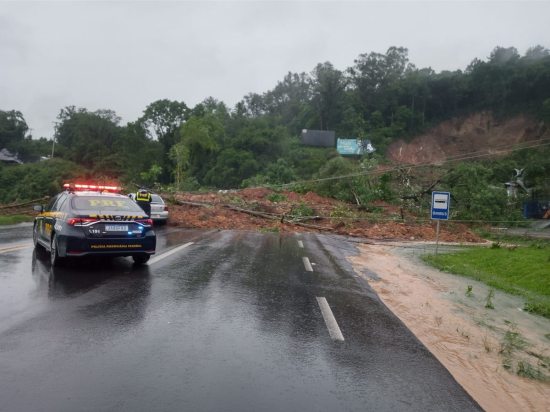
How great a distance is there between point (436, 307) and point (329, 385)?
4772 millimetres

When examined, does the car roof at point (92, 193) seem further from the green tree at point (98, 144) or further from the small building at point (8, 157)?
the small building at point (8, 157)

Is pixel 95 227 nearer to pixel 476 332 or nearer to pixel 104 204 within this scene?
pixel 104 204

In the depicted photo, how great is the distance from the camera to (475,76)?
3255 inches

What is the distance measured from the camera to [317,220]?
25.2 m

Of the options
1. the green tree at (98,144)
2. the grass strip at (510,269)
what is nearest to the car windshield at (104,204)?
the grass strip at (510,269)

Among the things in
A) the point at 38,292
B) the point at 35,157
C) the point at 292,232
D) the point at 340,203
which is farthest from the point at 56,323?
the point at 35,157

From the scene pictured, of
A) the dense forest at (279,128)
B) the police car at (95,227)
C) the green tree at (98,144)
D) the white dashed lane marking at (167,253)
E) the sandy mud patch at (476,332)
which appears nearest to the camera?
the sandy mud patch at (476,332)

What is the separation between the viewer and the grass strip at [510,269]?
11.1 metres

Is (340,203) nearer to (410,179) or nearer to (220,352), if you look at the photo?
(410,179)

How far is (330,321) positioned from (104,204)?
212 inches

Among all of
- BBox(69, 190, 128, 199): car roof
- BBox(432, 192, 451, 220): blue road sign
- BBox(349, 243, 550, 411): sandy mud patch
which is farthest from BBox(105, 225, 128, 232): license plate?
BBox(432, 192, 451, 220): blue road sign

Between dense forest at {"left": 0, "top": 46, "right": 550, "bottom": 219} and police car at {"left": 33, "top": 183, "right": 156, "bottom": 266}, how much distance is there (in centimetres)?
2847

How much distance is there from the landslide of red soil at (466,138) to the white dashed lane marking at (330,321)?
6381cm

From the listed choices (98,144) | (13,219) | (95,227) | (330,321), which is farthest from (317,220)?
(98,144)
